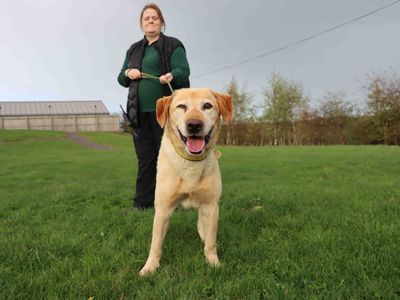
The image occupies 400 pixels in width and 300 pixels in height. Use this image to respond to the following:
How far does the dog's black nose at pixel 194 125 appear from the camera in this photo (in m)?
2.98

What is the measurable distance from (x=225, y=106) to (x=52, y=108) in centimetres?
7310

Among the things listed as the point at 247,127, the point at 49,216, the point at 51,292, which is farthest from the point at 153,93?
the point at 247,127

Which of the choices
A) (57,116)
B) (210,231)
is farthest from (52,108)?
(210,231)

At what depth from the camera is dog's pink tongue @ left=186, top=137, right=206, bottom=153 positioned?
10.2ft

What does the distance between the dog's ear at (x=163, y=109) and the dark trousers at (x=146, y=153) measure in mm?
1694

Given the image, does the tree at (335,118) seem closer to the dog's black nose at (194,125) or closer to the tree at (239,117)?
the tree at (239,117)

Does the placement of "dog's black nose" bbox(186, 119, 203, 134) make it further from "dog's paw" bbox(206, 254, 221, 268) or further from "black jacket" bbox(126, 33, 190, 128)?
"black jacket" bbox(126, 33, 190, 128)

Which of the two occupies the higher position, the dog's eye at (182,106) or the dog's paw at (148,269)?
the dog's eye at (182,106)

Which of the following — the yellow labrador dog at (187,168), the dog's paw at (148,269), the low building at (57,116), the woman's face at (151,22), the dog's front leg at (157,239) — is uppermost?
the low building at (57,116)

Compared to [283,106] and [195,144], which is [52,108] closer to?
[283,106]

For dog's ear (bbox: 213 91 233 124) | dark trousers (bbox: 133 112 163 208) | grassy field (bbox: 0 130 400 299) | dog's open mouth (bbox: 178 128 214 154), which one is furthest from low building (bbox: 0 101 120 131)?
dog's open mouth (bbox: 178 128 214 154)

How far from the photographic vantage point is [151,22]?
4.84 metres

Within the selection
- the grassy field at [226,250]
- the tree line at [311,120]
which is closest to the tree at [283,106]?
the tree line at [311,120]

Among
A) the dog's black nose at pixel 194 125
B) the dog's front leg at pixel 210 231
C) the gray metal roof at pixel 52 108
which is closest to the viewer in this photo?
the dog's black nose at pixel 194 125
